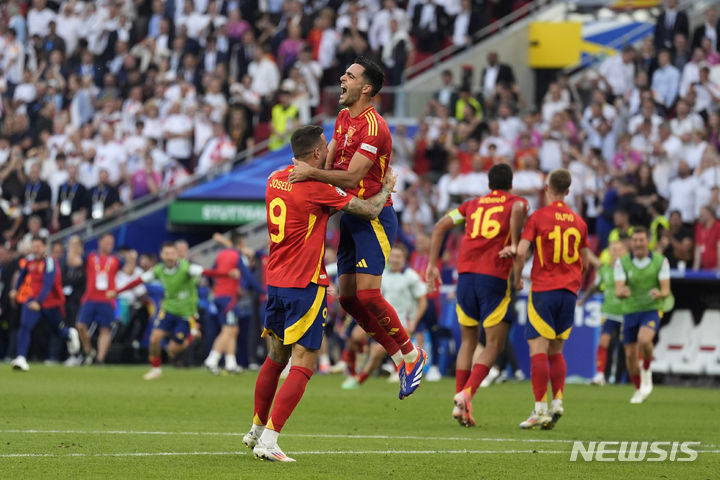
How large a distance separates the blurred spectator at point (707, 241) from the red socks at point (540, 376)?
379 inches

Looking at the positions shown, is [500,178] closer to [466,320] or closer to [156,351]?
[466,320]

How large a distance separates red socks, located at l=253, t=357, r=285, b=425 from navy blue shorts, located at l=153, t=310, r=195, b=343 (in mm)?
12311

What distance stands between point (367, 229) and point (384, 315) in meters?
0.70

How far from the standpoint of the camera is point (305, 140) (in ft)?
34.2

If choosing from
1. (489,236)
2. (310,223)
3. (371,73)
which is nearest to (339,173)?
(310,223)

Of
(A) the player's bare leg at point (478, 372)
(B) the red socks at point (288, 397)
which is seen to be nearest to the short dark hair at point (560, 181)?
(A) the player's bare leg at point (478, 372)

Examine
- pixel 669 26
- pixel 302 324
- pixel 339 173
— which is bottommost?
pixel 302 324

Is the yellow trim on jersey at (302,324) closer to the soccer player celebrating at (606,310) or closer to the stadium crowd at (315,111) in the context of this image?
the soccer player celebrating at (606,310)

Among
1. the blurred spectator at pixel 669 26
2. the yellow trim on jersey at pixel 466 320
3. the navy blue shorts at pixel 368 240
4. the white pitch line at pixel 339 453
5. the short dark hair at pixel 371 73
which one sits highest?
the blurred spectator at pixel 669 26

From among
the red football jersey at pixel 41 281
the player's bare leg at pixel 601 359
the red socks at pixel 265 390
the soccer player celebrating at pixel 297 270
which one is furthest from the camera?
the red football jersey at pixel 41 281

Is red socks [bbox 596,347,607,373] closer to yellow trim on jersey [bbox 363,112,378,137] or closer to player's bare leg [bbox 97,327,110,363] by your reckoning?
player's bare leg [bbox 97,327,110,363]

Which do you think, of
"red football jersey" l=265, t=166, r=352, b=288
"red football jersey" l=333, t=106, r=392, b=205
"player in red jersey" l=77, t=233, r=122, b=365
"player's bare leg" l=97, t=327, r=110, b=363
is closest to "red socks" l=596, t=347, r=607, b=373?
"player in red jersey" l=77, t=233, r=122, b=365

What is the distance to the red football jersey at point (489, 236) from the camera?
13.9 metres

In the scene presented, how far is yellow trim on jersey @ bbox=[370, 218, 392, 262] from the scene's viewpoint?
37.3 feet
